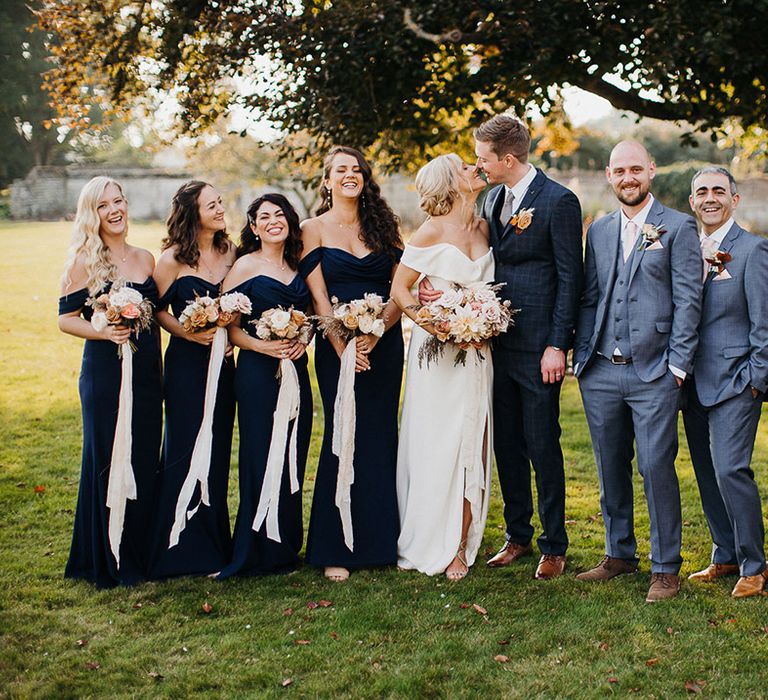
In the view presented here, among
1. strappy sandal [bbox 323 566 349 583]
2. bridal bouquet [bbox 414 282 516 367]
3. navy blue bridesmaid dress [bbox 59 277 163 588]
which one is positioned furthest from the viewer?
strappy sandal [bbox 323 566 349 583]

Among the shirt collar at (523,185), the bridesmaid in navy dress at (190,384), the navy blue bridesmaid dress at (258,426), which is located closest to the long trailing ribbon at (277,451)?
the navy blue bridesmaid dress at (258,426)

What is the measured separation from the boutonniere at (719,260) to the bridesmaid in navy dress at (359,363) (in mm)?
1893

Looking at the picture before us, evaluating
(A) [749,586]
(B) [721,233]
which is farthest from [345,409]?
(A) [749,586]

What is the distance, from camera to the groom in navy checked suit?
17.1 feet

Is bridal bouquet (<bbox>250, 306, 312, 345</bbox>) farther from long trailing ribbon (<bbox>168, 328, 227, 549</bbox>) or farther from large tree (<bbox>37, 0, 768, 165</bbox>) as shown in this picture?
large tree (<bbox>37, 0, 768, 165</bbox>)

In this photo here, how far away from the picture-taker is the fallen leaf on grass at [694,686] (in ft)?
13.3

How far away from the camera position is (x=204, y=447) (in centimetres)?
543

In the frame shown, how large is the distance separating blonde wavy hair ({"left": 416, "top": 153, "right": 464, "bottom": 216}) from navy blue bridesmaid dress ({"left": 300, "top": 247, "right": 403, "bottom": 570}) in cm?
52

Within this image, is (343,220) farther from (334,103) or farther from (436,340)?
(334,103)

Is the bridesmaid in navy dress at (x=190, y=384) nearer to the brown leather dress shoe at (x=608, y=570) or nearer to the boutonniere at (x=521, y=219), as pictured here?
the boutonniere at (x=521, y=219)

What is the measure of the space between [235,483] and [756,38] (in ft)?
21.4

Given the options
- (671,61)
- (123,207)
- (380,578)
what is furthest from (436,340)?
(671,61)

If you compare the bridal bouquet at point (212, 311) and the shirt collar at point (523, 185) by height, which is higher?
the shirt collar at point (523, 185)

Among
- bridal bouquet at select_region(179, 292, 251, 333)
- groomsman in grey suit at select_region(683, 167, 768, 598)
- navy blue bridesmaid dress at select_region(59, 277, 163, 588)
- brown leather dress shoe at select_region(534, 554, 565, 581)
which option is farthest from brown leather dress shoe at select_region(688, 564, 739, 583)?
navy blue bridesmaid dress at select_region(59, 277, 163, 588)
